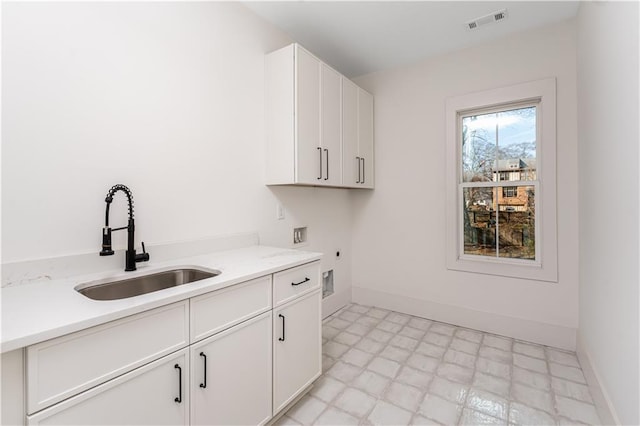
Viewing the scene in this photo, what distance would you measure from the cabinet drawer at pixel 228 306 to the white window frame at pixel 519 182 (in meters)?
2.08

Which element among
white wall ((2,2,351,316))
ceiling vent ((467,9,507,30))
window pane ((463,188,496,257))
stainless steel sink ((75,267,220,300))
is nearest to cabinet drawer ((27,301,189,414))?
stainless steel sink ((75,267,220,300))

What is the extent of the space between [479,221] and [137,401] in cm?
287

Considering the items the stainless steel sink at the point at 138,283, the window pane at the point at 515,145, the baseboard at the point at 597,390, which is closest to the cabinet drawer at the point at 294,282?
the stainless steel sink at the point at 138,283

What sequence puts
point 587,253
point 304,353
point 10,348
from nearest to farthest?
point 10,348 → point 304,353 → point 587,253

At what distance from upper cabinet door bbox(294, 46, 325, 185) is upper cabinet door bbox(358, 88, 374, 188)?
0.74 meters

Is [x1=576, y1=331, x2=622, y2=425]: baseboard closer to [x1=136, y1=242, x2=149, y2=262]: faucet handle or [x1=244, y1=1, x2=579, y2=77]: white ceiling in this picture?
[x1=136, y1=242, x2=149, y2=262]: faucet handle

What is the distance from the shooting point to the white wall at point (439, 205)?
246 cm

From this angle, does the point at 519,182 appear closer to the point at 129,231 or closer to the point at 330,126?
the point at 330,126

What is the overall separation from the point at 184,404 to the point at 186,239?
3.15ft

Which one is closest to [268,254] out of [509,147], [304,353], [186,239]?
[186,239]

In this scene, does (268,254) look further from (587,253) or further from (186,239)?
(587,253)

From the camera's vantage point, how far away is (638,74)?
1174mm

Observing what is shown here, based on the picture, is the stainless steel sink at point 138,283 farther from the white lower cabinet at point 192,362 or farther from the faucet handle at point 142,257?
the white lower cabinet at point 192,362

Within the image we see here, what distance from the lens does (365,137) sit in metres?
3.20
